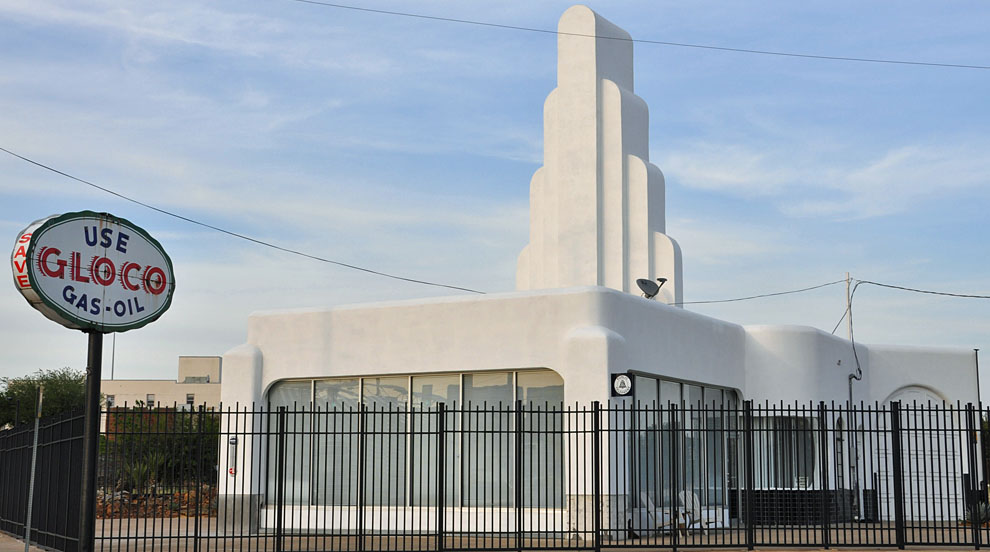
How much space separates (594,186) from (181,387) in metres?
69.7

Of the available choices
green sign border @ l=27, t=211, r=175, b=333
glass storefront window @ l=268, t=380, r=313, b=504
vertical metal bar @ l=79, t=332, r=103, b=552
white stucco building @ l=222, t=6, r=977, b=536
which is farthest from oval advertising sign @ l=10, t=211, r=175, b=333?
glass storefront window @ l=268, t=380, r=313, b=504

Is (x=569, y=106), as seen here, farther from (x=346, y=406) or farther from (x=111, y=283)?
(x=111, y=283)

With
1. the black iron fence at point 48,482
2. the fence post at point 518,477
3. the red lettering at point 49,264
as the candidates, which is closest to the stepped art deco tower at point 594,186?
the fence post at point 518,477

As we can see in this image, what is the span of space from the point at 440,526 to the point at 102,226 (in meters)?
6.80

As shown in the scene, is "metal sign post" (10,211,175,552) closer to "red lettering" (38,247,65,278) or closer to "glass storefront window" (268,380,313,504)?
"red lettering" (38,247,65,278)

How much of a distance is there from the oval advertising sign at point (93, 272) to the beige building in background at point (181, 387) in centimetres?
7713

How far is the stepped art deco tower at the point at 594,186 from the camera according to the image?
32781 mm

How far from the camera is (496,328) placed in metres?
21.2

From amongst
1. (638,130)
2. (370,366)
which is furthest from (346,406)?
(638,130)

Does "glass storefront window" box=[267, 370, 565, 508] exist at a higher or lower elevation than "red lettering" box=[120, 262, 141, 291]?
lower

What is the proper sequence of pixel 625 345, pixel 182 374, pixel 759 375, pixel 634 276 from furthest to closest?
pixel 182 374 < pixel 634 276 < pixel 759 375 < pixel 625 345

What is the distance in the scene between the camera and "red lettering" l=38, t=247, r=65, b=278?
14414 mm

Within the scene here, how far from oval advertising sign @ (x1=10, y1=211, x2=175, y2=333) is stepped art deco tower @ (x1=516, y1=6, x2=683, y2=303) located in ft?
60.2

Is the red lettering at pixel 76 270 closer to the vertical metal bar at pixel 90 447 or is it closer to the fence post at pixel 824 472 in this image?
the vertical metal bar at pixel 90 447
